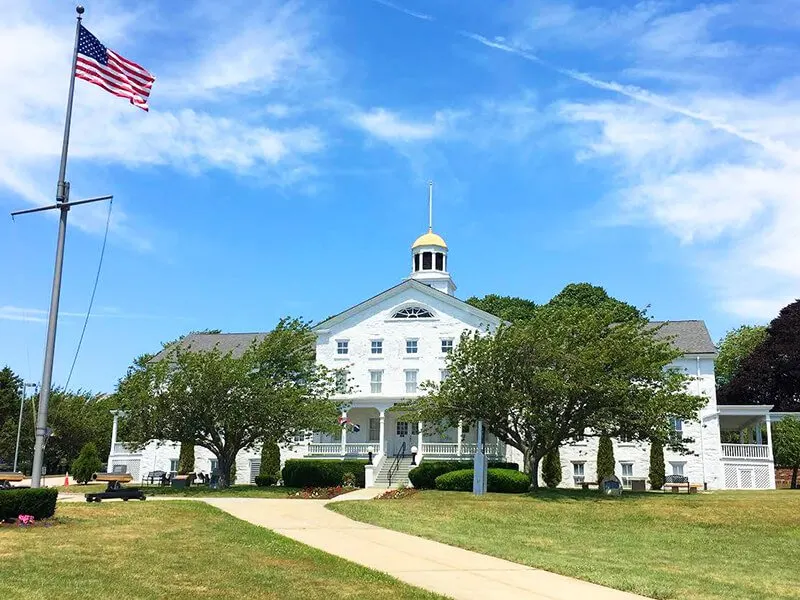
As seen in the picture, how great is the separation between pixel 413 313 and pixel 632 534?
86.1 feet

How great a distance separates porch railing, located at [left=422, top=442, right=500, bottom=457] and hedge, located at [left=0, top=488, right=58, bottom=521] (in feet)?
83.1

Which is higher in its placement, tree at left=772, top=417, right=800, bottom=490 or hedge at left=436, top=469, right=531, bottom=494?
tree at left=772, top=417, right=800, bottom=490

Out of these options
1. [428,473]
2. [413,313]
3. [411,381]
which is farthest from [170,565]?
[413,313]

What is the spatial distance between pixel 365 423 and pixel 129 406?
1527cm

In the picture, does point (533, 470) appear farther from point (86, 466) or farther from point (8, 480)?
point (86, 466)

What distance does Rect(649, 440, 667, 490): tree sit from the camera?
3966 cm

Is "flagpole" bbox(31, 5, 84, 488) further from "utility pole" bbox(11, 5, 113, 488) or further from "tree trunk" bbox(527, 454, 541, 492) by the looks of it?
"tree trunk" bbox(527, 454, 541, 492)

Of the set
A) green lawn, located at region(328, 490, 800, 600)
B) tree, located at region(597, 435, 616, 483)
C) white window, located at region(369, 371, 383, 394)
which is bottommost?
green lawn, located at region(328, 490, 800, 600)

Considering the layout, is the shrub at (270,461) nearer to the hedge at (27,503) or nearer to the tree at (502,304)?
the hedge at (27,503)

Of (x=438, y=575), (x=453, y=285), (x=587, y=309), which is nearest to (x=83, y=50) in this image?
(x=438, y=575)

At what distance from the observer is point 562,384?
2872 cm

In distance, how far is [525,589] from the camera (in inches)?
437

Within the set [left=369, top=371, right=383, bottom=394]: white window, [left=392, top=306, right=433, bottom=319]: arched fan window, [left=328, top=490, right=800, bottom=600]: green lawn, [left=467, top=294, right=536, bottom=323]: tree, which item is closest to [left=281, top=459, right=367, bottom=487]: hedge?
[left=328, top=490, right=800, bottom=600]: green lawn

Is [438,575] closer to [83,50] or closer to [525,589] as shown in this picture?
[525,589]
